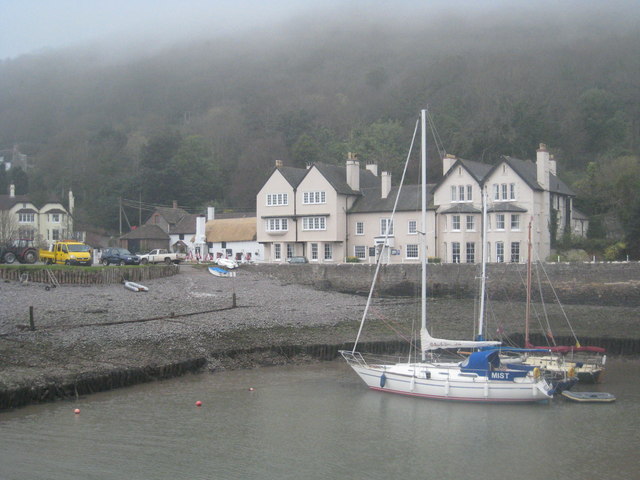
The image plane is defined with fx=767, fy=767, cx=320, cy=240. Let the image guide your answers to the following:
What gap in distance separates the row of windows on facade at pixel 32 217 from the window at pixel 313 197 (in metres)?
38.9

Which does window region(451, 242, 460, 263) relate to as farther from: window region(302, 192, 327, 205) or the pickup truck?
the pickup truck

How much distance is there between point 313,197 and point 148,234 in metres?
25.3

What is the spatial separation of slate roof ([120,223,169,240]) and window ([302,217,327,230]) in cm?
2370

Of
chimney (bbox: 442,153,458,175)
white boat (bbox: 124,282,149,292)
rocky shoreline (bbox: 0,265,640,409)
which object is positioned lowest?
rocky shoreline (bbox: 0,265,640,409)

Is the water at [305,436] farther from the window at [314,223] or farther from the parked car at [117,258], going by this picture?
the window at [314,223]

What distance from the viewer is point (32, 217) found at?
88.6 meters

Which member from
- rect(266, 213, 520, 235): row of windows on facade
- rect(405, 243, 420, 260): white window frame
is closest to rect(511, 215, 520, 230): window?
rect(266, 213, 520, 235): row of windows on facade

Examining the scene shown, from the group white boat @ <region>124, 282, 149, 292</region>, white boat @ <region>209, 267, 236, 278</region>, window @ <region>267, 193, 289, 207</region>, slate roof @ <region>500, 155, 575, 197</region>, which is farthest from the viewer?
window @ <region>267, 193, 289, 207</region>

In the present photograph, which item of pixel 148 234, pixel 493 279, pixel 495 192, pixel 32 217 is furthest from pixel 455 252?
pixel 32 217

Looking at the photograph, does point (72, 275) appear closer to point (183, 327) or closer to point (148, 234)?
point (183, 327)

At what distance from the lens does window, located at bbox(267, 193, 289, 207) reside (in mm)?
64312

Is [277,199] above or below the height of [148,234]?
above

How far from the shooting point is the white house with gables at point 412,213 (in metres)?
56.3

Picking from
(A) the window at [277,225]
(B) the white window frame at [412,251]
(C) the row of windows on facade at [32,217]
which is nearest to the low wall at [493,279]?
(B) the white window frame at [412,251]
